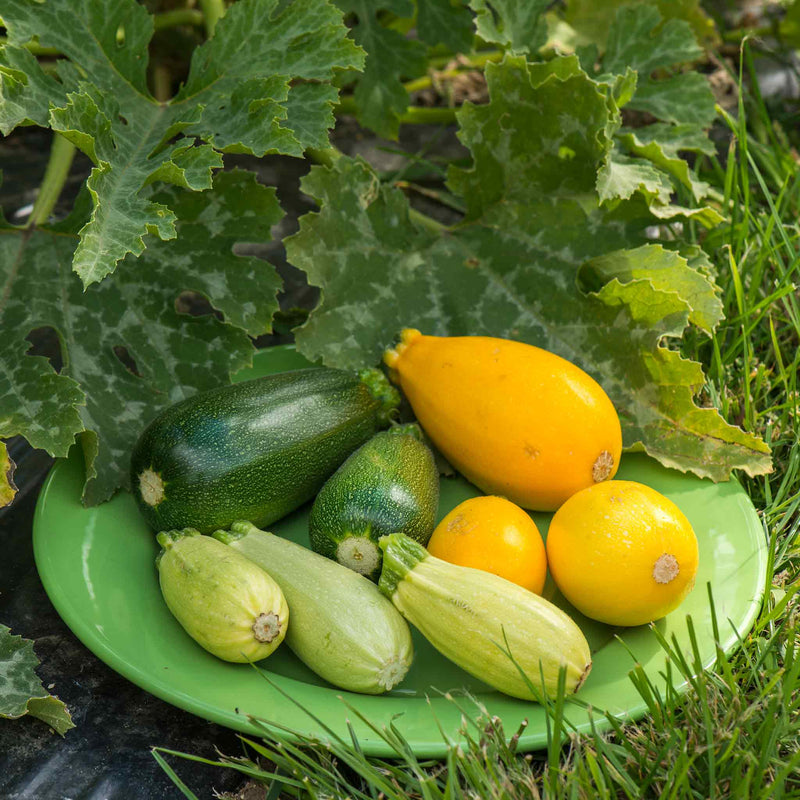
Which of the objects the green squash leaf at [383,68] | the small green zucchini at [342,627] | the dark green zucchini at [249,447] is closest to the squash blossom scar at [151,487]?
the dark green zucchini at [249,447]

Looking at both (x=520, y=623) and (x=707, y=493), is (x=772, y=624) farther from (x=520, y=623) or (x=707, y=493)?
(x=520, y=623)

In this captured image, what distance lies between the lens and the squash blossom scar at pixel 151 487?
1.63 metres

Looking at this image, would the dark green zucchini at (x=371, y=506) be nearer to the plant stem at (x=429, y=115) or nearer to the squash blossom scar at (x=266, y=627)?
the squash blossom scar at (x=266, y=627)

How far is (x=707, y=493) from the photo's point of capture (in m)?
1.74

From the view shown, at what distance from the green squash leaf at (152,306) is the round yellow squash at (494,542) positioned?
61cm

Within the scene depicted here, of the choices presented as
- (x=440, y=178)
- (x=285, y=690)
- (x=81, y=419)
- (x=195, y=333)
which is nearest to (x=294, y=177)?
(x=440, y=178)

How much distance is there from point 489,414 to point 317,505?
33 centimetres

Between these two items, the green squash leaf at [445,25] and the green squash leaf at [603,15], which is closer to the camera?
the green squash leaf at [445,25]

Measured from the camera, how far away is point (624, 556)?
4.69 ft

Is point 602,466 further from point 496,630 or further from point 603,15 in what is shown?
point 603,15

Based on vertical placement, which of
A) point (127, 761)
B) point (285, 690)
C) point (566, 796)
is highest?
point (566, 796)

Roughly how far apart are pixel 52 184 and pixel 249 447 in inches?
33.1

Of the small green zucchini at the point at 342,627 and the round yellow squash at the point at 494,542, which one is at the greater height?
the round yellow squash at the point at 494,542

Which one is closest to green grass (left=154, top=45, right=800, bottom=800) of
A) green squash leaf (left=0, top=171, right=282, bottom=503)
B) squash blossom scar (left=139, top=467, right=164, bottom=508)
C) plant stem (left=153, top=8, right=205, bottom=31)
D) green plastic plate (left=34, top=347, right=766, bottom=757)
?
green plastic plate (left=34, top=347, right=766, bottom=757)
